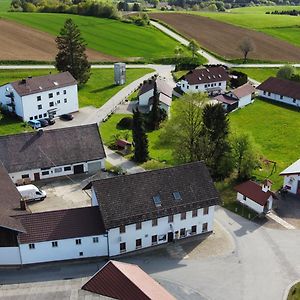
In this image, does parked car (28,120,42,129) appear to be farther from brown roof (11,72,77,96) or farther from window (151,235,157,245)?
window (151,235,157,245)

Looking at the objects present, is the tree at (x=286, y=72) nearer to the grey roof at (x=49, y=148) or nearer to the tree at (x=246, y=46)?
the tree at (x=246, y=46)

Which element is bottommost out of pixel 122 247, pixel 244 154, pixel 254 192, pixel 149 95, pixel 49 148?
pixel 122 247

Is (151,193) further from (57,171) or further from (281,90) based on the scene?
(281,90)

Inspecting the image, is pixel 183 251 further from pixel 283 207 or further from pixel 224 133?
pixel 224 133

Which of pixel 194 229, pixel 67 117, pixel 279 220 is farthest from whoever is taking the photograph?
pixel 67 117

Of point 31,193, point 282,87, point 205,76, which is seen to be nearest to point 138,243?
point 31,193

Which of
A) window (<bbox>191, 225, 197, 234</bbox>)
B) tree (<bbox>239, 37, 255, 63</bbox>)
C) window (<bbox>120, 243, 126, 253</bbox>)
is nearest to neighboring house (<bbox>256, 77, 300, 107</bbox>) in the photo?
tree (<bbox>239, 37, 255, 63</bbox>)

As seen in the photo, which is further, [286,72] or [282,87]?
[286,72]
